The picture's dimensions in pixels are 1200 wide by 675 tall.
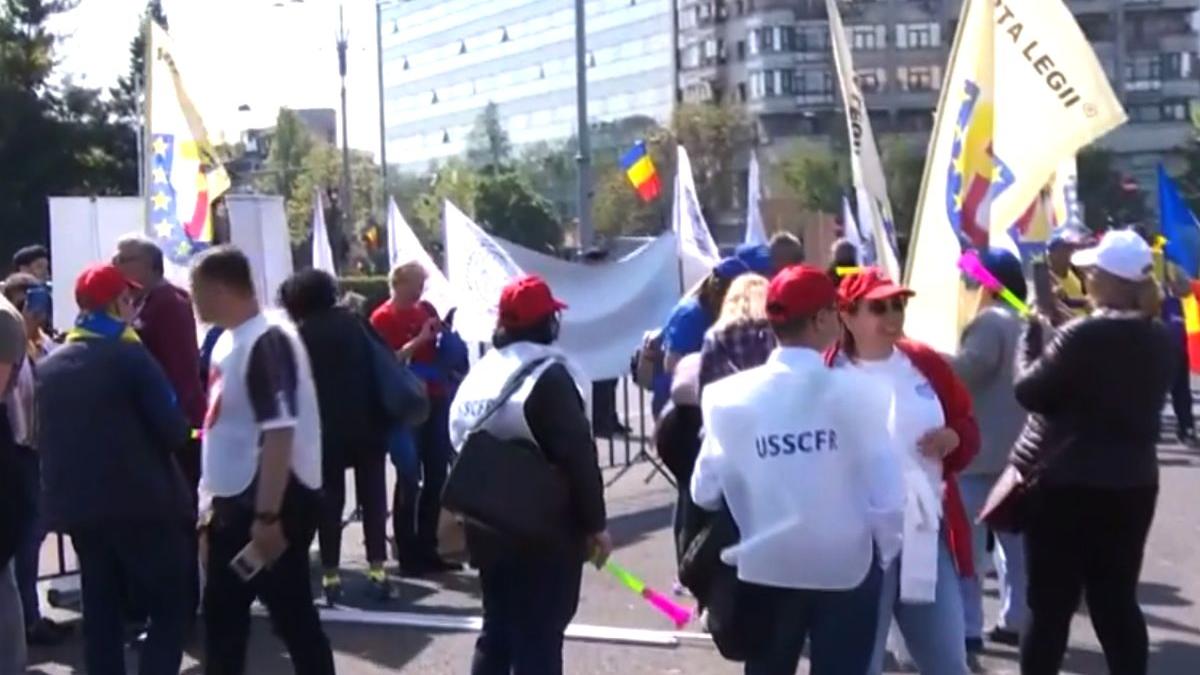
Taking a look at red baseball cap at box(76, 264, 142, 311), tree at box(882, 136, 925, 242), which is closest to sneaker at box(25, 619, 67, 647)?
red baseball cap at box(76, 264, 142, 311)

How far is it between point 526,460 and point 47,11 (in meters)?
47.5

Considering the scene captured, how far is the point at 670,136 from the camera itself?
219ft

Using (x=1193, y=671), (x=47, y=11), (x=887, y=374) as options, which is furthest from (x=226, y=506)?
(x=47, y=11)

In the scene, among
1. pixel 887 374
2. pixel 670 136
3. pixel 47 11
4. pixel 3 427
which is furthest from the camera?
pixel 670 136

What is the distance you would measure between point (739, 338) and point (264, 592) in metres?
2.02

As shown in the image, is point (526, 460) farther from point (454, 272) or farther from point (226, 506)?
point (454, 272)

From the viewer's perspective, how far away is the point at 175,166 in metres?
12.4

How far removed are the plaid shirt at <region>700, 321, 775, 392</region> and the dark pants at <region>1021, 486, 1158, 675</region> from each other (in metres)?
1.30

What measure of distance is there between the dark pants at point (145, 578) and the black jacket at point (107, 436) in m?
0.07

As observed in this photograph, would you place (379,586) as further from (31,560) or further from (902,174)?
(902,174)

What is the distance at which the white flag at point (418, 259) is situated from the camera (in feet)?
42.4

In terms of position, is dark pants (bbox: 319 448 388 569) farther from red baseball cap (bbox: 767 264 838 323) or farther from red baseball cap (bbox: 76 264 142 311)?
red baseball cap (bbox: 767 264 838 323)

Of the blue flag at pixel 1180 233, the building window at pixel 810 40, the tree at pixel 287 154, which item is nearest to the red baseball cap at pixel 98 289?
the blue flag at pixel 1180 233

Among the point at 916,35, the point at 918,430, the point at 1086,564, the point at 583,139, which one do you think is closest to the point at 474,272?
the point at 1086,564
